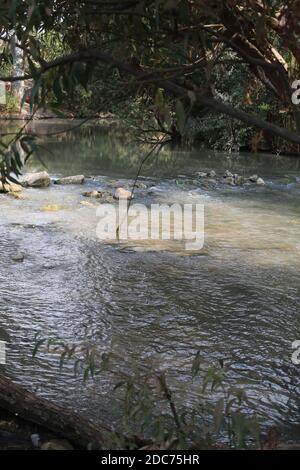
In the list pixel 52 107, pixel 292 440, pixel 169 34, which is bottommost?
pixel 292 440

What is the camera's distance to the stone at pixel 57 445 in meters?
2.59

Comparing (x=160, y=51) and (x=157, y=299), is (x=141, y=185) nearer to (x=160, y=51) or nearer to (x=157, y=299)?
(x=157, y=299)

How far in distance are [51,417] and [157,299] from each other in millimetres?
2490

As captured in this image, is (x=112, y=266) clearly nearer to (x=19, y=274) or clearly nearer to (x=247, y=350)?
(x=19, y=274)

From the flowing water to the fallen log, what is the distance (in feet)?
1.66

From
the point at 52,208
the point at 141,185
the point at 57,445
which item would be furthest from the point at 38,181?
the point at 57,445

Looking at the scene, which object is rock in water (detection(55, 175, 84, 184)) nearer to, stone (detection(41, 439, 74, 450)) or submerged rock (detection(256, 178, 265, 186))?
submerged rock (detection(256, 178, 265, 186))

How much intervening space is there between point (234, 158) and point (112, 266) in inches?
459

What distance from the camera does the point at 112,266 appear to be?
Result: 6039 mm

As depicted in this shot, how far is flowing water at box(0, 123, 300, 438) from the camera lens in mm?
3631

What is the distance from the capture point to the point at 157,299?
515 cm

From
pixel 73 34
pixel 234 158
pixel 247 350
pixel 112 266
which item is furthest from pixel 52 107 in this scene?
pixel 234 158

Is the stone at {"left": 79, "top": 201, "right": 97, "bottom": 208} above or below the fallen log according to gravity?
above

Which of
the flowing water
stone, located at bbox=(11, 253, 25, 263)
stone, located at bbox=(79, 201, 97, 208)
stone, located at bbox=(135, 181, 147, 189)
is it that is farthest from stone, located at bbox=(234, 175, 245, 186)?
stone, located at bbox=(11, 253, 25, 263)
